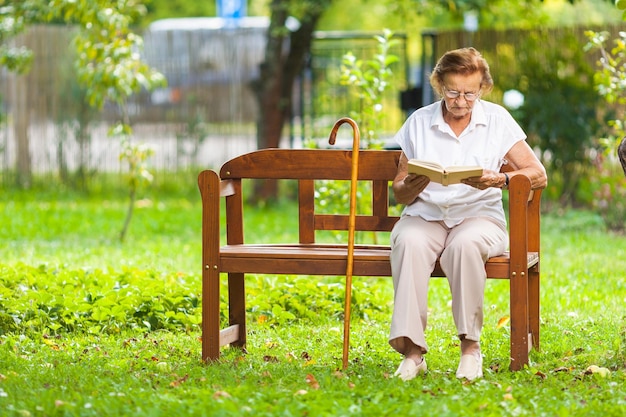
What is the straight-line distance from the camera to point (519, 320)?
454 centimetres

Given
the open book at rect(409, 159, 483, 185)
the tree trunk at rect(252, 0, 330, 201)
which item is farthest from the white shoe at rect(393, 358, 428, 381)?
the tree trunk at rect(252, 0, 330, 201)

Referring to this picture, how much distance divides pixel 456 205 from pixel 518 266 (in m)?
0.41

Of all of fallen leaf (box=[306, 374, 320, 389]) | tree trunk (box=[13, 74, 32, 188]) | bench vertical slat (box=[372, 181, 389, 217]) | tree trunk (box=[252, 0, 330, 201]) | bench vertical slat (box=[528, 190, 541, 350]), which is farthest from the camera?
tree trunk (box=[13, 74, 32, 188])

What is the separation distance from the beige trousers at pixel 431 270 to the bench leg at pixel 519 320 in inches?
5.9

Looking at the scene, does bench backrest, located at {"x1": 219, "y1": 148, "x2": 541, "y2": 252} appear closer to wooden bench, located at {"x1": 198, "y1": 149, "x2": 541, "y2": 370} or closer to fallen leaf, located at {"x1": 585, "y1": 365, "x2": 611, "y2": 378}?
wooden bench, located at {"x1": 198, "y1": 149, "x2": 541, "y2": 370}

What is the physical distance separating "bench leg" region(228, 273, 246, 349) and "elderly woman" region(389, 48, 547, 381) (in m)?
0.90

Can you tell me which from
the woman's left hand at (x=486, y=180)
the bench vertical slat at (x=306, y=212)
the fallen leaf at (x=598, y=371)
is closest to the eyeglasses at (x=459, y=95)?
the woman's left hand at (x=486, y=180)

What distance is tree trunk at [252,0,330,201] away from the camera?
12062 mm

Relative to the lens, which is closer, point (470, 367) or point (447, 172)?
point (447, 172)

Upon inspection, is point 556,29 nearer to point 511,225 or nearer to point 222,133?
point 222,133

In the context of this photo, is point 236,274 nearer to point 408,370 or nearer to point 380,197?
point 380,197

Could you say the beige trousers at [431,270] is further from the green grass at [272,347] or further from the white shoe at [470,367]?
the green grass at [272,347]

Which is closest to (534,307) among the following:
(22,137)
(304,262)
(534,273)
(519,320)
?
(534,273)

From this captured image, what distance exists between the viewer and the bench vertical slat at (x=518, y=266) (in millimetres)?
4496
